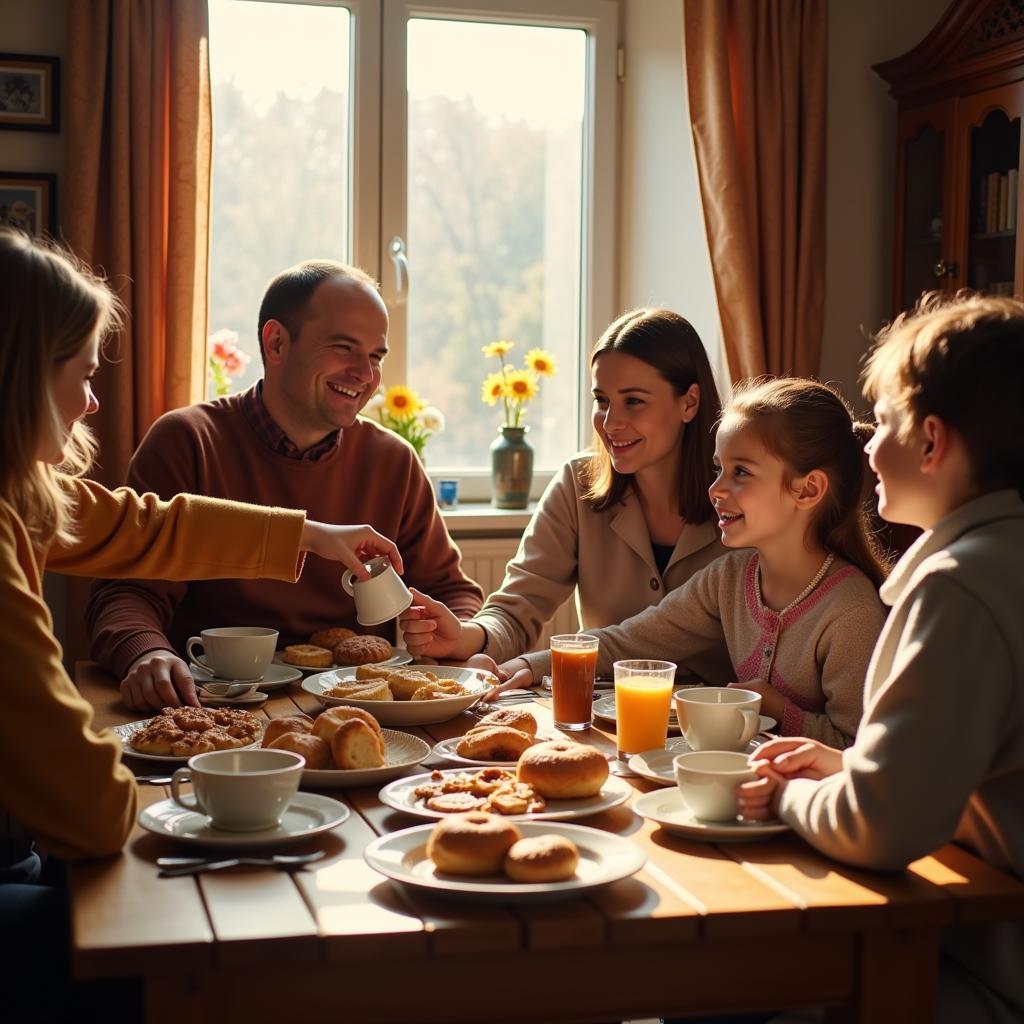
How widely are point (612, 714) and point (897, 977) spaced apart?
2.24 feet

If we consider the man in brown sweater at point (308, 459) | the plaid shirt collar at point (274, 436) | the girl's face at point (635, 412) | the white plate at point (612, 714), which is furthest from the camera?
the plaid shirt collar at point (274, 436)

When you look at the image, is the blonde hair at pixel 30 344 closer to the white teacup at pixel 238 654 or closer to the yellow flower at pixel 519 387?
the white teacup at pixel 238 654

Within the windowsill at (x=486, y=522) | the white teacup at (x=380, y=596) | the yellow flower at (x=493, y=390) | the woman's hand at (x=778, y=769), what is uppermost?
the yellow flower at (x=493, y=390)

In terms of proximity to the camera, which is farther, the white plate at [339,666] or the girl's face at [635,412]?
the girl's face at [635,412]

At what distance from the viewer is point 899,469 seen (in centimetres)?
138

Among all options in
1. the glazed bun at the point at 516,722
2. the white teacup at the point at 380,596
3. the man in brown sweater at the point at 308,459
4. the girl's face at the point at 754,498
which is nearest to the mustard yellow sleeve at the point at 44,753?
the glazed bun at the point at 516,722

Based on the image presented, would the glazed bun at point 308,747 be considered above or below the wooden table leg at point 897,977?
above

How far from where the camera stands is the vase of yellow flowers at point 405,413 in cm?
379

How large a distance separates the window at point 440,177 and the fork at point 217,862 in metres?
2.90

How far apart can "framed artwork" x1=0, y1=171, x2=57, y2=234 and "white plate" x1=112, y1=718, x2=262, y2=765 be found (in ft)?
7.45

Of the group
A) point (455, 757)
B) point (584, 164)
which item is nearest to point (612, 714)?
point (455, 757)

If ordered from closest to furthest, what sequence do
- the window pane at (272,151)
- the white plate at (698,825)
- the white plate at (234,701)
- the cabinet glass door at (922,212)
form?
the white plate at (698,825)
the white plate at (234,701)
the cabinet glass door at (922,212)
the window pane at (272,151)

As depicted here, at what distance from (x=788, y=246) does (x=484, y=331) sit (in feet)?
3.35

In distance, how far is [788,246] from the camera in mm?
3754
